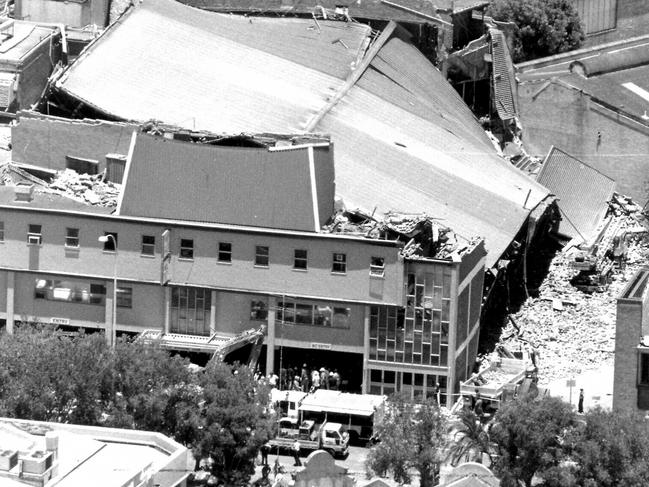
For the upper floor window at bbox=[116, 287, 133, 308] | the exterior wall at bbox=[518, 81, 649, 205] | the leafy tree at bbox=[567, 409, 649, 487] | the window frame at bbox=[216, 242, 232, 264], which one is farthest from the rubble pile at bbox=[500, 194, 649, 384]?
the leafy tree at bbox=[567, 409, 649, 487]

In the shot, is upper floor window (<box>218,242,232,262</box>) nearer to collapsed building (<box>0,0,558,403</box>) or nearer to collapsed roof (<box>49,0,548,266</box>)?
collapsed building (<box>0,0,558,403</box>)

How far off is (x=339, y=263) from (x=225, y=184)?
18.6 ft

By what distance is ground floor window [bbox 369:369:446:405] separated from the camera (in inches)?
3930

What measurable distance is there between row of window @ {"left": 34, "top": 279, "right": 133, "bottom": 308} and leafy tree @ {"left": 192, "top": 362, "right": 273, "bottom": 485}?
570 inches

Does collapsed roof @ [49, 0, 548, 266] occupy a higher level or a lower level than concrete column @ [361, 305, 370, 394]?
higher

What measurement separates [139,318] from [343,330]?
27.1 feet

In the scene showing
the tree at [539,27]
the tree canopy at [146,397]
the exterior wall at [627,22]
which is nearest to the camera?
the tree canopy at [146,397]

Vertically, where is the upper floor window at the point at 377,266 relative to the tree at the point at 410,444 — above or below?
above

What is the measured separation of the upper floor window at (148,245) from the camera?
A: 10150cm

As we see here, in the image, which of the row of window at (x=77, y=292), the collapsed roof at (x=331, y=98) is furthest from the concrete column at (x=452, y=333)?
the row of window at (x=77, y=292)

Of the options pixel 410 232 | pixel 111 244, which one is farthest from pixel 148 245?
pixel 410 232

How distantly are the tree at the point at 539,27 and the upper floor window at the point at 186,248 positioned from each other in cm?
4656

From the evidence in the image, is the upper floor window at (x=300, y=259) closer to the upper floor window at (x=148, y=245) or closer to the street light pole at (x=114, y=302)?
the upper floor window at (x=148, y=245)

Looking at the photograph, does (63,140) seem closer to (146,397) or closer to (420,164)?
(420,164)
